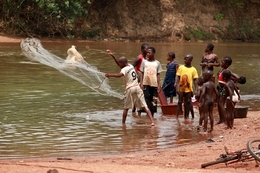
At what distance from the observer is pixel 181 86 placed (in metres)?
10.8

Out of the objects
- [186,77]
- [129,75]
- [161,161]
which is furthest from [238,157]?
[186,77]

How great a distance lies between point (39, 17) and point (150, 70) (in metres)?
20.1

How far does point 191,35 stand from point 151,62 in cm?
2244

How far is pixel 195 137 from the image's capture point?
9.48 metres

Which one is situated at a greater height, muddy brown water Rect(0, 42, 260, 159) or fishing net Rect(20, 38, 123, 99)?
fishing net Rect(20, 38, 123, 99)

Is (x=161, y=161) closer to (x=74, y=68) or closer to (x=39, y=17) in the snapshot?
(x=74, y=68)

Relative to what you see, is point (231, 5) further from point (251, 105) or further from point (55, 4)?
point (251, 105)

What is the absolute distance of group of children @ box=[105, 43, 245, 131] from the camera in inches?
387

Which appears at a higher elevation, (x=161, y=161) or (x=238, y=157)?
(x=238, y=157)

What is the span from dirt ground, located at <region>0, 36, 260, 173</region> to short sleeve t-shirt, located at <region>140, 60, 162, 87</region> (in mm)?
1599

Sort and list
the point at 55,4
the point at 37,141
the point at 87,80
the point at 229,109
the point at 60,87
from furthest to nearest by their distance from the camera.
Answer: the point at 55,4 < the point at 60,87 < the point at 87,80 < the point at 229,109 < the point at 37,141

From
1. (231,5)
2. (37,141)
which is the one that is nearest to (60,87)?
(37,141)

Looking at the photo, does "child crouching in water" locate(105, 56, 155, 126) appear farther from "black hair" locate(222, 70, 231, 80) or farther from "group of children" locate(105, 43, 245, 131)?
"black hair" locate(222, 70, 231, 80)

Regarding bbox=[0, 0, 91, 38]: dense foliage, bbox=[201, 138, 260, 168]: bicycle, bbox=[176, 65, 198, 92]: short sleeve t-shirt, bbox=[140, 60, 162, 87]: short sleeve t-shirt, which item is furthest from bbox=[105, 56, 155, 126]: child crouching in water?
bbox=[0, 0, 91, 38]: dense foliage
